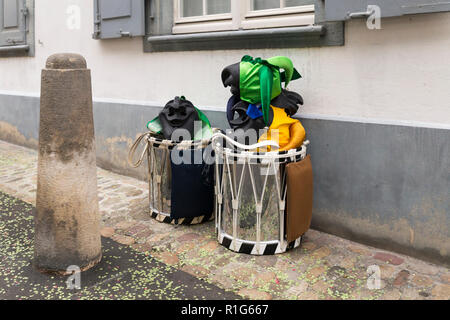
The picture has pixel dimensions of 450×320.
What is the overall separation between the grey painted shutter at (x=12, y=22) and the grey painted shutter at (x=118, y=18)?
2.07 metres

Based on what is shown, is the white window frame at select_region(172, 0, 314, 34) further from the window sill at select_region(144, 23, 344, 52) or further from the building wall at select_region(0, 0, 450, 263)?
the building wall at select_region(0, 0, 450, 263)

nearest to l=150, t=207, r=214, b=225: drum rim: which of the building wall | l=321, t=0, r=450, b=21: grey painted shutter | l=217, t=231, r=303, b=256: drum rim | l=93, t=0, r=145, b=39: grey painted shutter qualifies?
l=217, t=231, r=303, b=256: drum rim

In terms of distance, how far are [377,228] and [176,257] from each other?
5.00ft

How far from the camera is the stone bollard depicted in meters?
2.94

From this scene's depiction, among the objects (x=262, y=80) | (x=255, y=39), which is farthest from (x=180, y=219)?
(x=255, y=39)

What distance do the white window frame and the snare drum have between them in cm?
114

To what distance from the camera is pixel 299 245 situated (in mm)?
3617

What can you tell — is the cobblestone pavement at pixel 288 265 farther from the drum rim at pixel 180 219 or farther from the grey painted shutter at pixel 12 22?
the grey painted shutter at pixel 12 22

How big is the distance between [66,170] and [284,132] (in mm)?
1549

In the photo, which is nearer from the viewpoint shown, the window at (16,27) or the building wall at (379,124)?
the building wall at (379,124)

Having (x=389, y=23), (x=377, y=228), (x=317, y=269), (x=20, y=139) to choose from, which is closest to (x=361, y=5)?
(x=389, y=23)

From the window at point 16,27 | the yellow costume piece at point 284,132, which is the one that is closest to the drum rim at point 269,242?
the yellow costume piece at point 284,132

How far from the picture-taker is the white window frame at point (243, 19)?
3887mm
